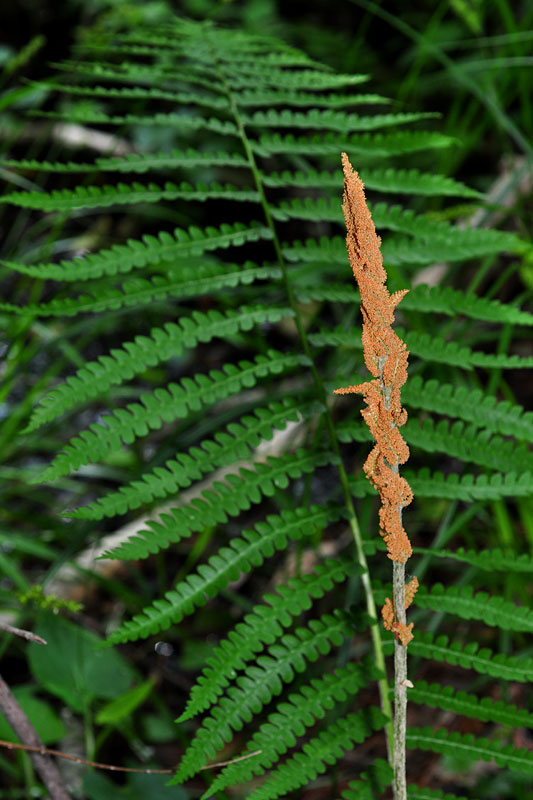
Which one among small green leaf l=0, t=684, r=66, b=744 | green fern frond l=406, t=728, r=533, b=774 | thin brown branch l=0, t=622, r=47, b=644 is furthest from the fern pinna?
small green leaf l=0, t=684, r=66, b=744

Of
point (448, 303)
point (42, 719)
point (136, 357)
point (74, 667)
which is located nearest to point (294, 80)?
point (448, 303)

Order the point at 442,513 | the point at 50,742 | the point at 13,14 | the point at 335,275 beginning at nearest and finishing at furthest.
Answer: the point at 50,742, the point at 442,513, the point at 335,275, the point at 13,14

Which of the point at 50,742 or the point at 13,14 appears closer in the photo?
the point at 50,742

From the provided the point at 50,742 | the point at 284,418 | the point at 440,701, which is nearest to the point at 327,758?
the point at 440,701

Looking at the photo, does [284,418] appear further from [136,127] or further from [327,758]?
[136,127]

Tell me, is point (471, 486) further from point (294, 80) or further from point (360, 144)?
point (294, 80)

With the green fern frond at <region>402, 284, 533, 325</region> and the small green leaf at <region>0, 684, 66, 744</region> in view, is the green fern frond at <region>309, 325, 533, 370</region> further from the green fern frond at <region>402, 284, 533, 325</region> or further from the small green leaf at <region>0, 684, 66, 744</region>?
the small green leaf at <region>0, 684, 66, 744</region>

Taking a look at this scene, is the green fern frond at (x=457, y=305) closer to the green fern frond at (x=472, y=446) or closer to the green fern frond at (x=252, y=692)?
the green fern frond at (x=472, y=446)
